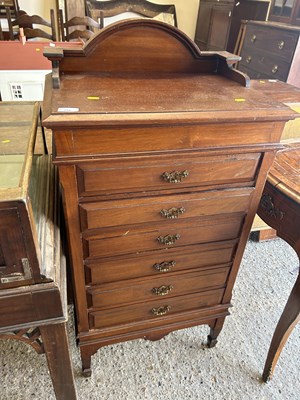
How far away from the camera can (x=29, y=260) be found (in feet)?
2.20

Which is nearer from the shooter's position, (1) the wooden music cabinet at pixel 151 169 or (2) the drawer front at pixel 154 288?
(1) the wooden music cabinet at pixel 151 169

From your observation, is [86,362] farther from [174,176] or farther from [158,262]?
[174,176]

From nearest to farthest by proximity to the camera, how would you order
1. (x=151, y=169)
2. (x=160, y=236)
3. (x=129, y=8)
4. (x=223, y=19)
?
(x=151, y=169) → (x=160, y=236) → (x=223, y=19) → (x=129, y=8)

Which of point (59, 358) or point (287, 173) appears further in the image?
point (287, 173)

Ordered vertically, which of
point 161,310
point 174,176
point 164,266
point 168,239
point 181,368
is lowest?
point 181,368

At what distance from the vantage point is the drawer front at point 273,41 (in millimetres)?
2018

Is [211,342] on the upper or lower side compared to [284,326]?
lower

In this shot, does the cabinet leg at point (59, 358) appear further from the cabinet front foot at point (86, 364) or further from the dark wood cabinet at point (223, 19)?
the dark wood cabinet at point (223, 19)

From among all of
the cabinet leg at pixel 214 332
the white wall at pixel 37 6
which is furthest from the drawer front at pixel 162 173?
the white wall at pixel 37 6

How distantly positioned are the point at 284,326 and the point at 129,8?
13.0 ft

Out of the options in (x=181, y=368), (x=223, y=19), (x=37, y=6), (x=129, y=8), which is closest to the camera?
(x=181, y=368)

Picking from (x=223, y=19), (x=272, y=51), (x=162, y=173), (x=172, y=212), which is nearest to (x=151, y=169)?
(x=162, y=173)

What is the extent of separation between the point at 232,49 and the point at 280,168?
299 cm

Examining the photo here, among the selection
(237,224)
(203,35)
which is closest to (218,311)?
(237,224)
